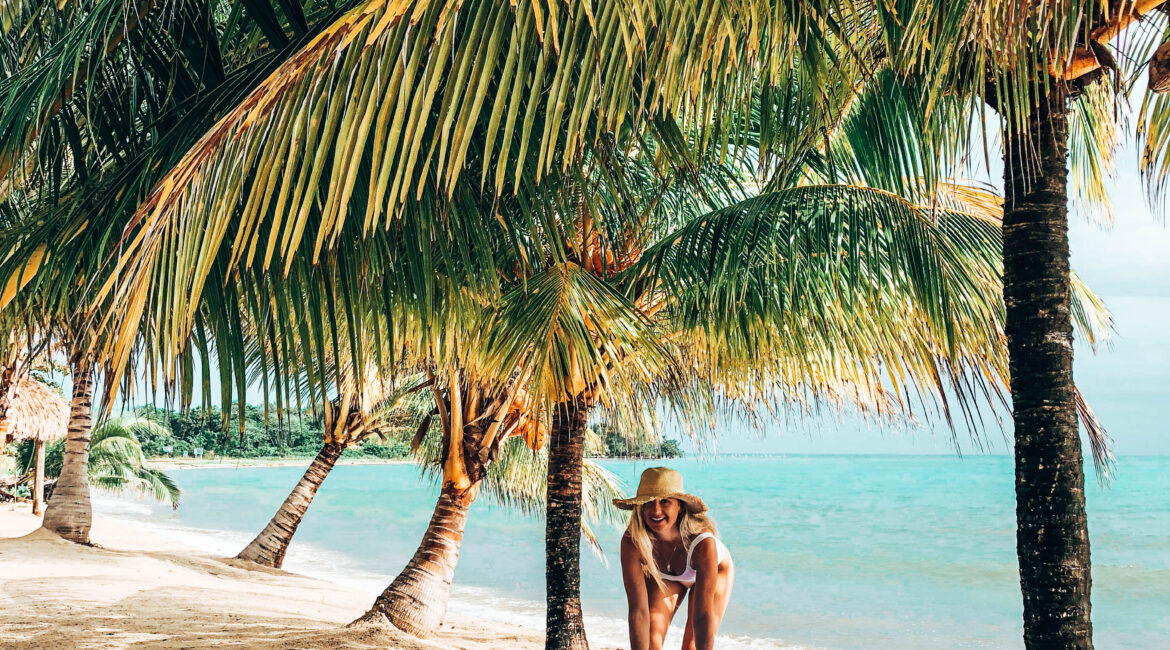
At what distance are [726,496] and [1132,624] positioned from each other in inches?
1288

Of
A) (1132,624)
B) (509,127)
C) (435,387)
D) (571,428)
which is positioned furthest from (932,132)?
(1132,624)

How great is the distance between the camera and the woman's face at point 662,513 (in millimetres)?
3488

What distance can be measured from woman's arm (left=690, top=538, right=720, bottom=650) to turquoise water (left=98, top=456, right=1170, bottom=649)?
3.99 metres

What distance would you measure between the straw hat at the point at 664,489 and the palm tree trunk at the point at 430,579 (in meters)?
3.57

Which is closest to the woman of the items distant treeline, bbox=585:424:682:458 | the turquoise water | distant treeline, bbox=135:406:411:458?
distant treeline, bbox=135:406:411:458

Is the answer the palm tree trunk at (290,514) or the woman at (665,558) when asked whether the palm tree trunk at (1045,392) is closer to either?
the woman at (665,558)

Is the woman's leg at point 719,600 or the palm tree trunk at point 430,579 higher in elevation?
the woman's leg at point 719,600

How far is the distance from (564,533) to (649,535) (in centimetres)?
256

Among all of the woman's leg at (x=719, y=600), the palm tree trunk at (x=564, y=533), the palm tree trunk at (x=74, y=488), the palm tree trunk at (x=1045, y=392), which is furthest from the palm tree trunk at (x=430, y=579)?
the palm tree trunk at (x=1045, y=392)

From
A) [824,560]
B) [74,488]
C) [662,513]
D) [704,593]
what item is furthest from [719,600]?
[824,560]

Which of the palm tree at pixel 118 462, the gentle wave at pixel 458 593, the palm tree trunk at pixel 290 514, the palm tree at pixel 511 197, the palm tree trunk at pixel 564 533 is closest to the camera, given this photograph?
the palm tree at pixel 511 197

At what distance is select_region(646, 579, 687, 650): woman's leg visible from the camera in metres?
3.52

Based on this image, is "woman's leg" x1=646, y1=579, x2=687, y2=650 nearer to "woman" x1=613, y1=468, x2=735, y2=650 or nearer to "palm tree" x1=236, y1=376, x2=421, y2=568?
"woman" x1=613, y1=468, x2=735, y2=650

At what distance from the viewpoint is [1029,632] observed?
2617 millimetres
